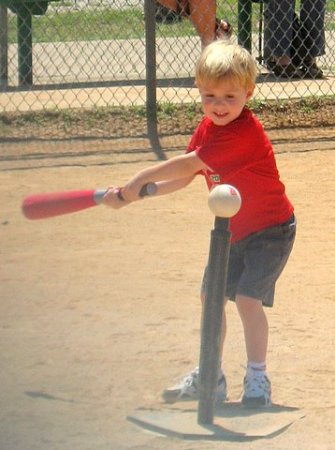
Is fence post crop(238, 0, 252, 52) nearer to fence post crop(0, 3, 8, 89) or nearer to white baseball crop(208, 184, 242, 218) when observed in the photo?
fence post crop(0, 3, 8, 89)

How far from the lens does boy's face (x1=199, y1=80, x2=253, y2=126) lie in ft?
11.5

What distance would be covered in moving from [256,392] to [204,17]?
5.17 meters

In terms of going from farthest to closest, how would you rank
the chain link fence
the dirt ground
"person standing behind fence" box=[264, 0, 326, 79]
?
1. "person standing behind fence" box=[264, 0, 326, 79]
2. the chain link fence
3. the dirt ground

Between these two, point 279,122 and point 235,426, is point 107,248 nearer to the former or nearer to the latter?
point 235,426

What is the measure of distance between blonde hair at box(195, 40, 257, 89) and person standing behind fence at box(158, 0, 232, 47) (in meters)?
4.83

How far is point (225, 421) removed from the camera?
3.50 metres

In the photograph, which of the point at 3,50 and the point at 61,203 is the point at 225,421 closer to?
the point at 61,203

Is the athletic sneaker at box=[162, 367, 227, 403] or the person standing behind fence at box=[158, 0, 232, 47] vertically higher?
the person standing behind fence at box=[158, 0, 232, 47]

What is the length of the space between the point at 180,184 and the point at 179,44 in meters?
7.09

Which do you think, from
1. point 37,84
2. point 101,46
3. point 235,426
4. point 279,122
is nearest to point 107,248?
point 235,426

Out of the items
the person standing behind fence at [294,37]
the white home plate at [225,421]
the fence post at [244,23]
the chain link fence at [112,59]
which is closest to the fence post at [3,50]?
A: the chain link fence at [112,59]

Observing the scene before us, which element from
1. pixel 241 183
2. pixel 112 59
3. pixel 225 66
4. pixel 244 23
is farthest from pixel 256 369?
pixel 112 59

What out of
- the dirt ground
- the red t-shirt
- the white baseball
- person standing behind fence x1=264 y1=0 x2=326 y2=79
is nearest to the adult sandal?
person standing behind fence x1=264 y1=0 x2=326 y2=79

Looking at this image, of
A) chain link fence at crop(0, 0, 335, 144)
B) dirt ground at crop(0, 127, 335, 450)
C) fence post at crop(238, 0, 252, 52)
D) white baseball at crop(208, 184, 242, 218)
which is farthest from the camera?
fence post at crop(238, 0, 252, 52)
